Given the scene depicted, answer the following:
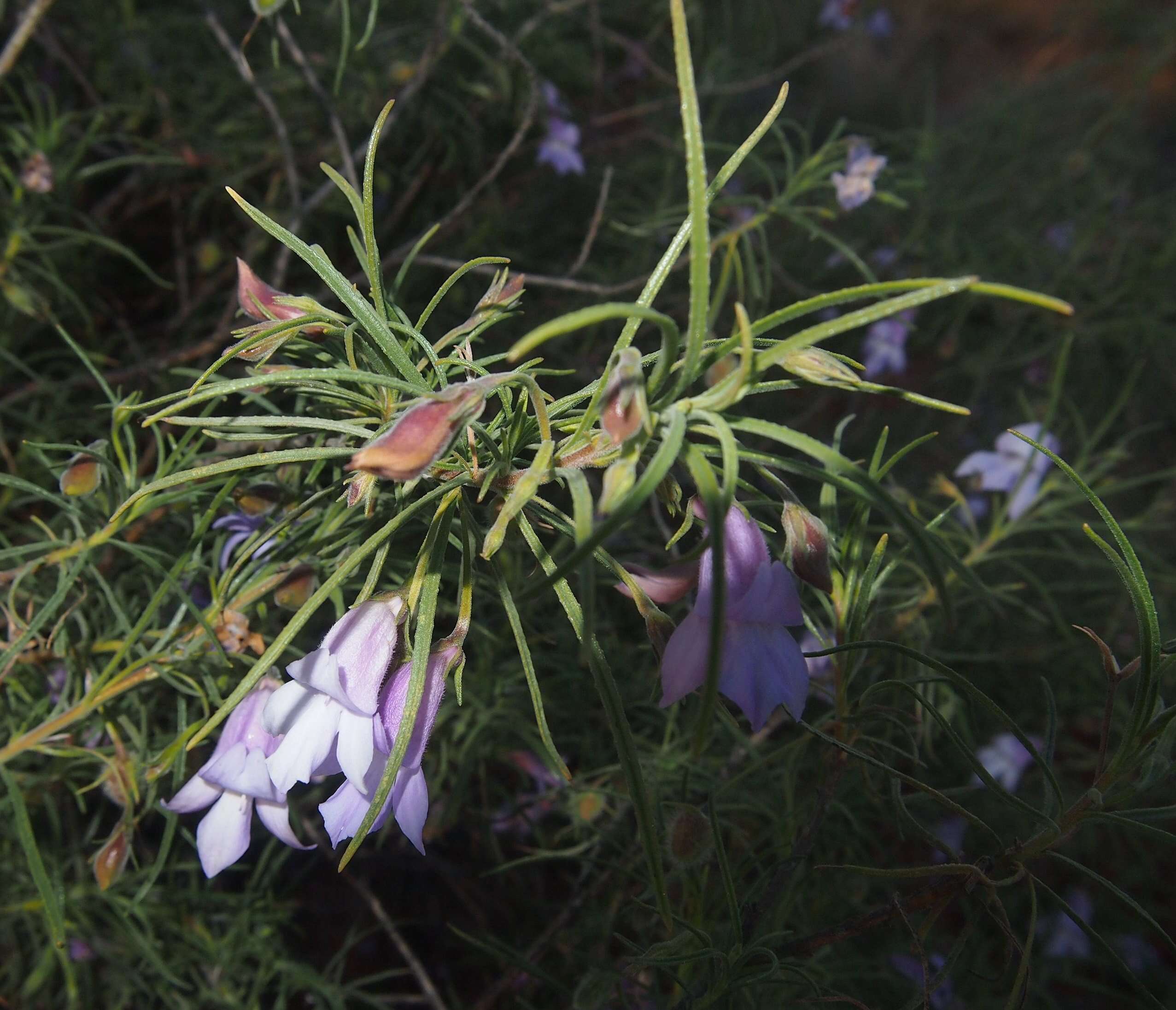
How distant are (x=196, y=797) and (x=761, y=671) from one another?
1.43ft

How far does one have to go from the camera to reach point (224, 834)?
2.03 ft

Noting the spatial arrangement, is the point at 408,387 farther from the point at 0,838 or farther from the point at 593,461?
the point at 0,838

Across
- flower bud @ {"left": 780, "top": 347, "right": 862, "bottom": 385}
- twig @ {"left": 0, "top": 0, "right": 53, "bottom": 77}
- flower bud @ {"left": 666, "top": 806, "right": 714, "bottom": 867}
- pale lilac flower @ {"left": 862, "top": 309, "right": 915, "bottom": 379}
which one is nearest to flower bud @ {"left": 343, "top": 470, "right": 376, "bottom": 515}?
flower bud @ {"left": 780, "top": 347, "right": 862, "bottom": 385}

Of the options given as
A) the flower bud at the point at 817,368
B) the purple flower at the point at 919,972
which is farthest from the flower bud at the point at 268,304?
the purple flower at the point at 919,972

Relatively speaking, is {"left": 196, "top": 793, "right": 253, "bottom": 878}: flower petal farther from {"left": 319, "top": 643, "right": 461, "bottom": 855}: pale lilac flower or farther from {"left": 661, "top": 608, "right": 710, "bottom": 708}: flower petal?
{"left": 661, "top": 608, "right": 710, "bottom": 708}: flower petal

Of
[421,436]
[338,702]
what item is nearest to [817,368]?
[421,436]

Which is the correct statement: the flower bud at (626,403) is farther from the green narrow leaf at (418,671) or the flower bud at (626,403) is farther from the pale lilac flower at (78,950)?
the pale lilac flower at (78,950)

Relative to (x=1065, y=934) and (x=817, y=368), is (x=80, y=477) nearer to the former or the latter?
(x=817, y=368)

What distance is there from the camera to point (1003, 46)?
4.01 m

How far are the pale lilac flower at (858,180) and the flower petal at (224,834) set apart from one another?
117cm

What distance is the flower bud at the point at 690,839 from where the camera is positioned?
0.71 m

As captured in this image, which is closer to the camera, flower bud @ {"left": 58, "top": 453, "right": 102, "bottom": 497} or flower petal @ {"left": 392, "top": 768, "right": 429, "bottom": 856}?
flower petal @ {"left": 392, "top": 768, "right": 429, "bottom": 856}

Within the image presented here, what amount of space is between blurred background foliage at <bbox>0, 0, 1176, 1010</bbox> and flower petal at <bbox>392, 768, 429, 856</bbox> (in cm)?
25

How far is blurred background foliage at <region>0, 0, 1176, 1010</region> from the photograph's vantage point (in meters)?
0.96
